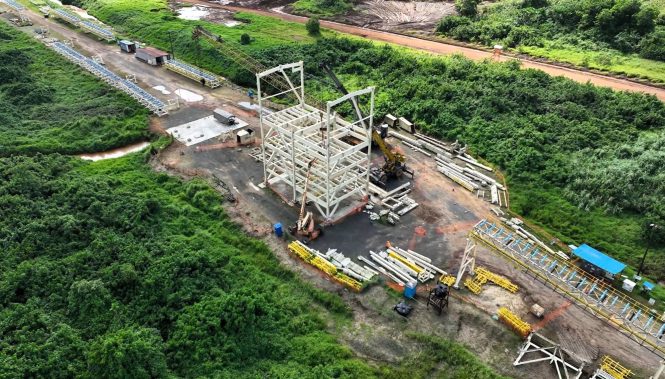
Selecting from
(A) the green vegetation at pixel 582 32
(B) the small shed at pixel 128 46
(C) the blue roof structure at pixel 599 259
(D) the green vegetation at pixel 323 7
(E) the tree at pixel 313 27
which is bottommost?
(B) the small shed at pixel 128 46

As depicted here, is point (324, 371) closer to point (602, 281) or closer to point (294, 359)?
point (294, 359)

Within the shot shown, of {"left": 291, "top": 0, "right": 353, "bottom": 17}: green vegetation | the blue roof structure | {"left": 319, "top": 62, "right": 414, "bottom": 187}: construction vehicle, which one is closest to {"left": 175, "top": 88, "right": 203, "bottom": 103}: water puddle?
{"left": 319, "top": 62, "right": 414, "bottom": 187}: construction vehicle

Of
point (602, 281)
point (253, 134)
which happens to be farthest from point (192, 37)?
point (602, 281)

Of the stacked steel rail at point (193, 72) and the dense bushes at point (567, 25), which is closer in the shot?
the stacked steel rail at point (193, 72)

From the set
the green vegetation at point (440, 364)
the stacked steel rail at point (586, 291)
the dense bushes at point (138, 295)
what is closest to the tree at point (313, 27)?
the dense bushes at point (138, 295)

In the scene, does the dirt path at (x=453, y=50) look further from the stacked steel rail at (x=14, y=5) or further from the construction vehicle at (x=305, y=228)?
the construction vehicle at (x=305, y=228)

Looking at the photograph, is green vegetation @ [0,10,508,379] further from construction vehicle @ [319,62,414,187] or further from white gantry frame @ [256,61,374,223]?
construction vehicle @ [319,62,414,187]
